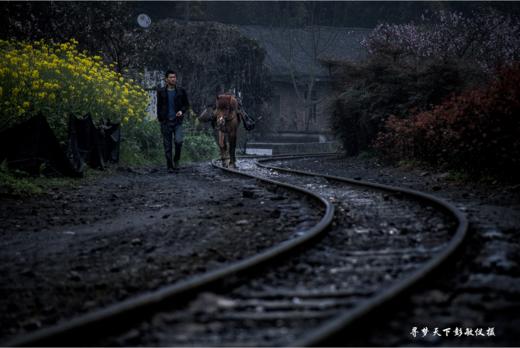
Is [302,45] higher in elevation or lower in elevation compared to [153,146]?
higher

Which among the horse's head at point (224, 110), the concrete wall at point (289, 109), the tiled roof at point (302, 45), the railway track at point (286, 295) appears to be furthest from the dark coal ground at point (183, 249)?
the tiled roof at point (302, 45)

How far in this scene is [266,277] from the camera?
3.76m

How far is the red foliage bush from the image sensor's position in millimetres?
8633

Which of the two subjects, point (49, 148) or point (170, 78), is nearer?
point (49, 148)

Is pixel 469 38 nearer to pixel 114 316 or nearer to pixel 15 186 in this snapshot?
pixel 15 186

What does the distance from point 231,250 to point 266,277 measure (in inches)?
41.0

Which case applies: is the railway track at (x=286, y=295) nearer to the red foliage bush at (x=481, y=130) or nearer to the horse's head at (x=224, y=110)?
the red foliage bush at (x=481, y=130)

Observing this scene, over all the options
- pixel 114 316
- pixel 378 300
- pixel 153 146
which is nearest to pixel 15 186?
pixel 114 316

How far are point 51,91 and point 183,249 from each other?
8.23m

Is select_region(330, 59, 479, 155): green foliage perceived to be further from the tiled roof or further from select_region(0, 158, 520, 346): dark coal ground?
the tiled roof

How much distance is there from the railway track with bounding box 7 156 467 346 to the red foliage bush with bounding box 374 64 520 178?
3.87 meters

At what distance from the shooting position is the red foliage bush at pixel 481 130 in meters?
8.63

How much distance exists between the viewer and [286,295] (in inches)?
132

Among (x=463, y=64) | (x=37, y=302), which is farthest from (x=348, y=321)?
(x=463, y=64)
